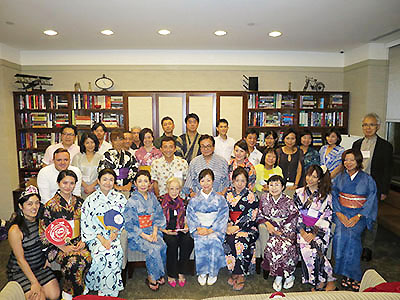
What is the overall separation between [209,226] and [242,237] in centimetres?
35

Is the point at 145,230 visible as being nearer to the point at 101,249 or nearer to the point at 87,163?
the point at 101,249

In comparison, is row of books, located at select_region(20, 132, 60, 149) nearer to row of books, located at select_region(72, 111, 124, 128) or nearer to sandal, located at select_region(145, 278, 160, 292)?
row of books, located at select_region(72, 111, 124, 128)

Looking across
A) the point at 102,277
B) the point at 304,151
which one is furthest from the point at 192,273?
the point at 304,151

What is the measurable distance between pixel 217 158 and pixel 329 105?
11.0 feet

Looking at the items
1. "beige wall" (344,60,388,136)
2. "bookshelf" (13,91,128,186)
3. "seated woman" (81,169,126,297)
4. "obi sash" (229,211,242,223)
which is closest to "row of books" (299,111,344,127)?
"beige wall" (344,60,388,136)

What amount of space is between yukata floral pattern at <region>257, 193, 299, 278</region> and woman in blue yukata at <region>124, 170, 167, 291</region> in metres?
1.06

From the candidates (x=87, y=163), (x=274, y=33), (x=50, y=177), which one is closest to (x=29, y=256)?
(x=50, y=177)

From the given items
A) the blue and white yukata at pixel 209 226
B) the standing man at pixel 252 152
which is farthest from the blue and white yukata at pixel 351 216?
the standing man at pixel 252 152

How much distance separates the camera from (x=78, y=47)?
512 centimetres

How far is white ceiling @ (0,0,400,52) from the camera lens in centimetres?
314

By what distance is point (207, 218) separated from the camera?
2881 millimetres

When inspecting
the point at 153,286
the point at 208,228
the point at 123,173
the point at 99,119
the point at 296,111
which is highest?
the point at 296,111

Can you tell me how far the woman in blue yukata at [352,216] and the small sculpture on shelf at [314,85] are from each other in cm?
302

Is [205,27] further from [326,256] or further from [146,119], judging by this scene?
[326,256]
